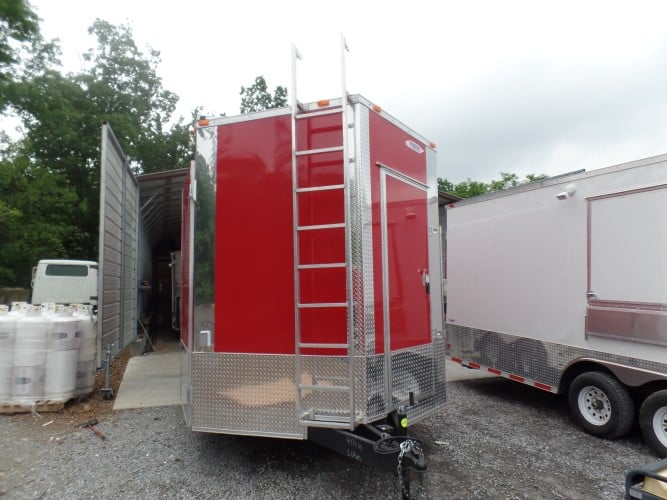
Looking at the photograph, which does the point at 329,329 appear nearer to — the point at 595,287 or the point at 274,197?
the point at 274,197

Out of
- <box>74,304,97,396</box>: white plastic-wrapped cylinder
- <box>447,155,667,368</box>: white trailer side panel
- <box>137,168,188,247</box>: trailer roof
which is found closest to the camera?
<box>447,155,667,368</box>: white trailer side panel

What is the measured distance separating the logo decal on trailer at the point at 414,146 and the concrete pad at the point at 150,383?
177 inches

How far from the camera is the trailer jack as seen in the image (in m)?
2.68

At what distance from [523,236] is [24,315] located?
658 cm

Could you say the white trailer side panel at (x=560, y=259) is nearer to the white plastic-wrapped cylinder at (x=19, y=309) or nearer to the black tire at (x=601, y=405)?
the black tire at (x=601, y=405)

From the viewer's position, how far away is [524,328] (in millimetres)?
5504

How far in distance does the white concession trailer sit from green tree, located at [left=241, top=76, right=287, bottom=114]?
23459 millimetres

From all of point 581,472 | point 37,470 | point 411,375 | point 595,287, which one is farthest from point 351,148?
point 37,470

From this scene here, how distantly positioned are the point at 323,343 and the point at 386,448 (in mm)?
860

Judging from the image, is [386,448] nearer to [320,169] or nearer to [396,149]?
[320,169]

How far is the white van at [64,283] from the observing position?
1019cm

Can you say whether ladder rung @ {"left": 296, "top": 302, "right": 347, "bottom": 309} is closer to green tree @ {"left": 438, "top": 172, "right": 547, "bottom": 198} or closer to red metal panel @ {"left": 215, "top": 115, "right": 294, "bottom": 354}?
red metal panel @ {"left": 215, "top": 115, "right": 294, "bottom": 354}

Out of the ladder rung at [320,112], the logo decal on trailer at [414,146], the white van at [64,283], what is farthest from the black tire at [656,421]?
the white van at [64,283]

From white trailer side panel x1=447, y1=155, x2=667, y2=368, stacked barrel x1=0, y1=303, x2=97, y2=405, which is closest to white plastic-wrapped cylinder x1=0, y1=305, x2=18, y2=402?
stacked barrel x1=0, y1=303, x2=97, y2=405
